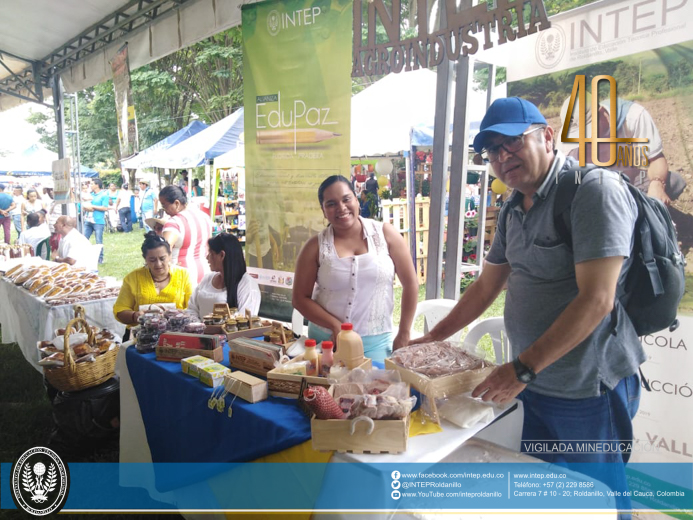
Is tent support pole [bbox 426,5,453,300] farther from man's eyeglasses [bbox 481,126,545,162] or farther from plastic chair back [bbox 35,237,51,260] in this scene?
plastic chair back [bbox 35,237,51,260]

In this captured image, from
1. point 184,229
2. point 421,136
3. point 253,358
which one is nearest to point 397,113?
point 421,136

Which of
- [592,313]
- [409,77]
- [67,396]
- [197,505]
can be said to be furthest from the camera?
[409,77]

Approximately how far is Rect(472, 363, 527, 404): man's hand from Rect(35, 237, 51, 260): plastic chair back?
264 inches

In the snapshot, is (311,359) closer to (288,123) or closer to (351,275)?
(351,275)

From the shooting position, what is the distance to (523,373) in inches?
54.6

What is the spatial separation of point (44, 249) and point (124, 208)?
29.7ft

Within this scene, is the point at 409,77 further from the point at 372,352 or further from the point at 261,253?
the point at 372,352

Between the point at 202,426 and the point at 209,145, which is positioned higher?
the point at 209,145

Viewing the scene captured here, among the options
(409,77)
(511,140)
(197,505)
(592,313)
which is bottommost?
(197,505)

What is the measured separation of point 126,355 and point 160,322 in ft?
0.72

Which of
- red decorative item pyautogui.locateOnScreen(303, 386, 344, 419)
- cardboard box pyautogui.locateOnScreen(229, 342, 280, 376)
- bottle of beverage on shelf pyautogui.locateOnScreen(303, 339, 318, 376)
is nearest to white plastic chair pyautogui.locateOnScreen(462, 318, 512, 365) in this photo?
bottle of beverage on shelf pyautogui.locateOnScreen(303, 339, 318, 376)

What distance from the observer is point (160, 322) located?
2303mm

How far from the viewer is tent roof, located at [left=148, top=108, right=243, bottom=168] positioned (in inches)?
369

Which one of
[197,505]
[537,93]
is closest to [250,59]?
[537,93]
